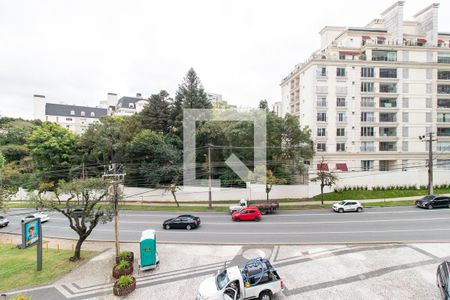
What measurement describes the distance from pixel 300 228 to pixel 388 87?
34.5 meters

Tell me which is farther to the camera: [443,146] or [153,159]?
[443,146]

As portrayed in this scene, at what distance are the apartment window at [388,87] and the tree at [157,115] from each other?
127 ft

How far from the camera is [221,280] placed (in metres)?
10.2

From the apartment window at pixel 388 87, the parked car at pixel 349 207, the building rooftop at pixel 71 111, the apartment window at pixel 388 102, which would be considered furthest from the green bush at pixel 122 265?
the building rooftop at pixel 71 111

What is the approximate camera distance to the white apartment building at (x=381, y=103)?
38500 millimetres

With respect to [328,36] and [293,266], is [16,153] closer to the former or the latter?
[293,266]

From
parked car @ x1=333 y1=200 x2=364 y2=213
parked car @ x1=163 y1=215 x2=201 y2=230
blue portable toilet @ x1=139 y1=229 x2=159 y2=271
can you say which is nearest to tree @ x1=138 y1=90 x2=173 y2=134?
parked car @ x1=163 y1=215 x2=201 y2=230

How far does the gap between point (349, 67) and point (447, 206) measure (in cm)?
2498

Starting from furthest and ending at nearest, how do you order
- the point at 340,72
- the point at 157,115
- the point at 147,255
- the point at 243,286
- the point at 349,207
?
the point at 157,115 → the point at 340,72 → the point at 349,207 → the point at 147,255 → the point at 243,286

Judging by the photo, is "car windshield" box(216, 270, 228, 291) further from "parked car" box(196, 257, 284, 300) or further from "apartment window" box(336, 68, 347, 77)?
"apartment window" box(336, 68, 347, 77)

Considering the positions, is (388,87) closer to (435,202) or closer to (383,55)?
(383,55)

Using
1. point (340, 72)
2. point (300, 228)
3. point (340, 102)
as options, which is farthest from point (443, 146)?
point (300, 228)

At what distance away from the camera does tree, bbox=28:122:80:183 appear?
3750cm

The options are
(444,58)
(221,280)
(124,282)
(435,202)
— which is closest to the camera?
(221,280)
